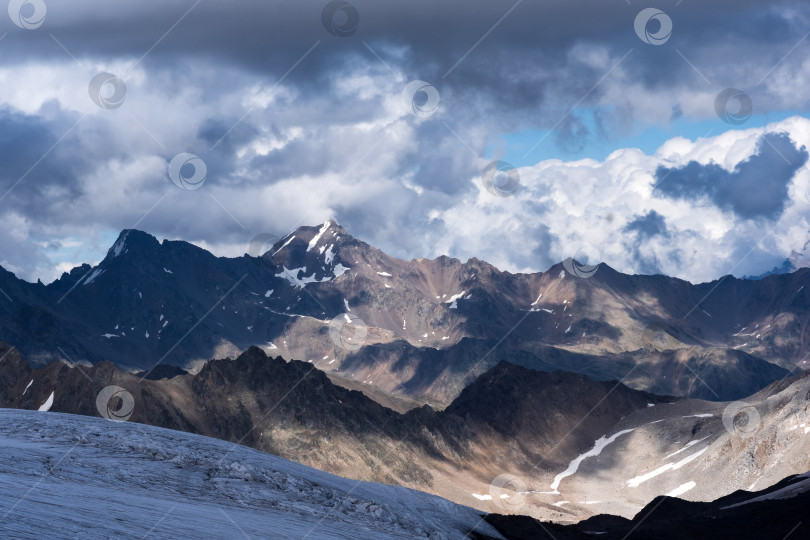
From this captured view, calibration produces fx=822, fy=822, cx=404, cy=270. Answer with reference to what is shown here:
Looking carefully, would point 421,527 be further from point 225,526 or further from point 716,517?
point 716,517

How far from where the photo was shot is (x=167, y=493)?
35.1m

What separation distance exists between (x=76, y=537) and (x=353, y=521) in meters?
18.3

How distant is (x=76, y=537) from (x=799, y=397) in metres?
177

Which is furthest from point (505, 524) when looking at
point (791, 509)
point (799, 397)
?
point (799, 397)

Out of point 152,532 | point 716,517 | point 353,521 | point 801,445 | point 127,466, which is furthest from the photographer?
point 801,445

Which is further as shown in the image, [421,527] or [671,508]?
[671,508]

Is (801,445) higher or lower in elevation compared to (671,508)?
lower

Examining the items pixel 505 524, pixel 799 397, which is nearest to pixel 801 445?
pixel 799 397

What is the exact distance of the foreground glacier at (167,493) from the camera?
1087 inches

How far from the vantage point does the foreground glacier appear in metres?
27.6

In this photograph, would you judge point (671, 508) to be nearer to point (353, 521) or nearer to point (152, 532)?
point (353, 521)

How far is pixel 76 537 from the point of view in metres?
25.0

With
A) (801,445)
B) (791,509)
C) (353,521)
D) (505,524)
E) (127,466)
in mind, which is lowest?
(801,445)

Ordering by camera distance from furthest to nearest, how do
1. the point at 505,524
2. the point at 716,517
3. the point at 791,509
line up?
the point at 716,517
the point at 791,509
the point at 505,524
